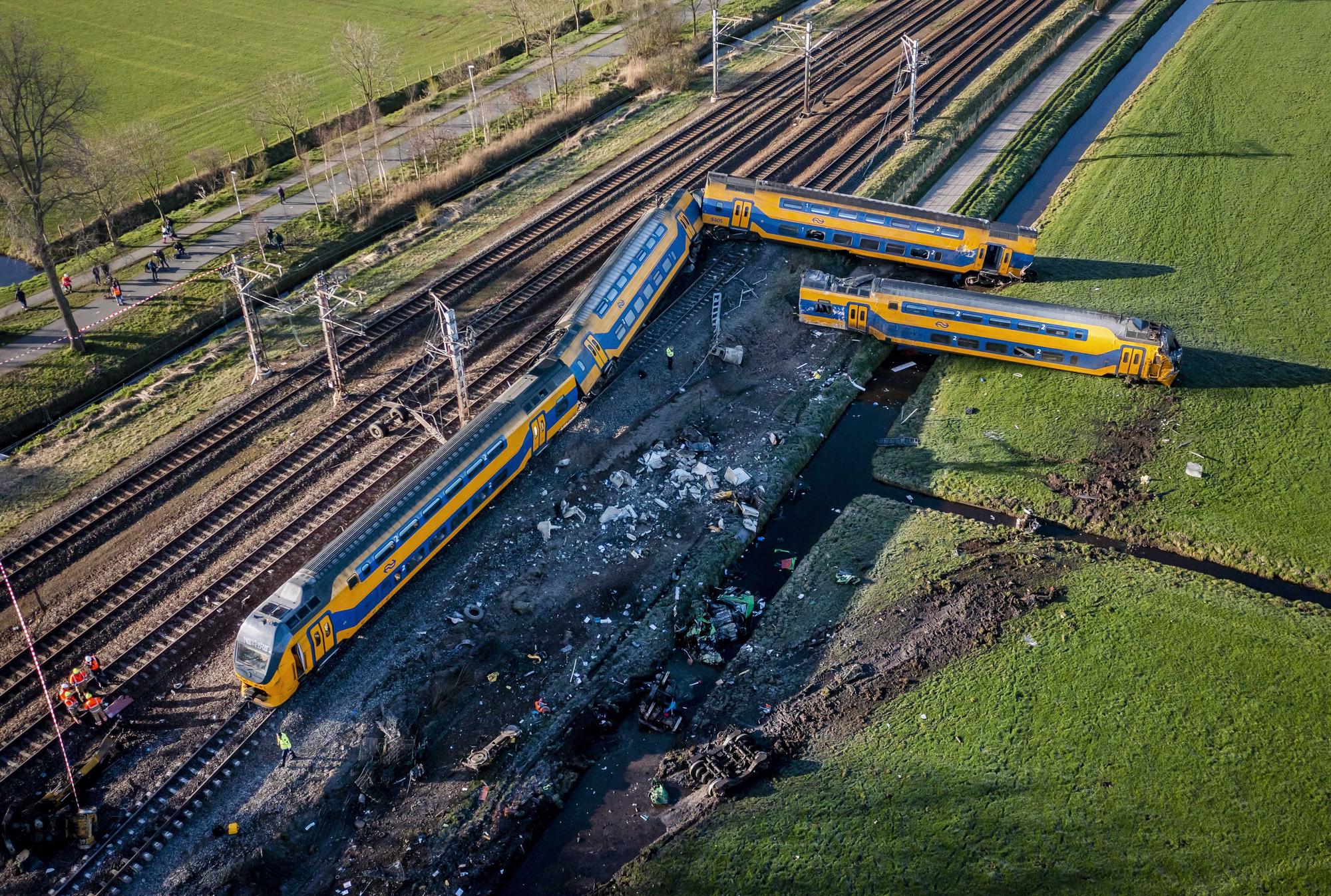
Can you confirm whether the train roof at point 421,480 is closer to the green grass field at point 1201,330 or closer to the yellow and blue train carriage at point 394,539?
the yellow and blue train carriage at point 394,539

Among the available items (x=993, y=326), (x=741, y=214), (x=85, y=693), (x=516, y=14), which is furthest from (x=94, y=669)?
(x=516, y=14)

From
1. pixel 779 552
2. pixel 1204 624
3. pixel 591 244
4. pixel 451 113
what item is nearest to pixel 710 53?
pixel 451 113

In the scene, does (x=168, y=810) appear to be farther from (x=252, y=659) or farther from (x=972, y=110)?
(x=972, y=110)

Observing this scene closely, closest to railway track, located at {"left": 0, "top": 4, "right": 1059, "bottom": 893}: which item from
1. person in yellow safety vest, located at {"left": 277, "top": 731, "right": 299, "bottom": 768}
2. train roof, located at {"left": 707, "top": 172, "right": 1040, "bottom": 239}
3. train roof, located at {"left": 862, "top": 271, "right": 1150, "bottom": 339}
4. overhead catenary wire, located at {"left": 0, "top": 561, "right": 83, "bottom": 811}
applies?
overhead catenary wire, located at {"left": 0, "top": 561, "right": 83, "bottom": 811}

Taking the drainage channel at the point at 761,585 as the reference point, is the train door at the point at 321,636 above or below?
above

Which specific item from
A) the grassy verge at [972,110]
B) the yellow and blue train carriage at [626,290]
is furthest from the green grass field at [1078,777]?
the grassy verge at [972,110]

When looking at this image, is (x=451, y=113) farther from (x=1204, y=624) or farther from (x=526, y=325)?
(x=1204, y=624)
